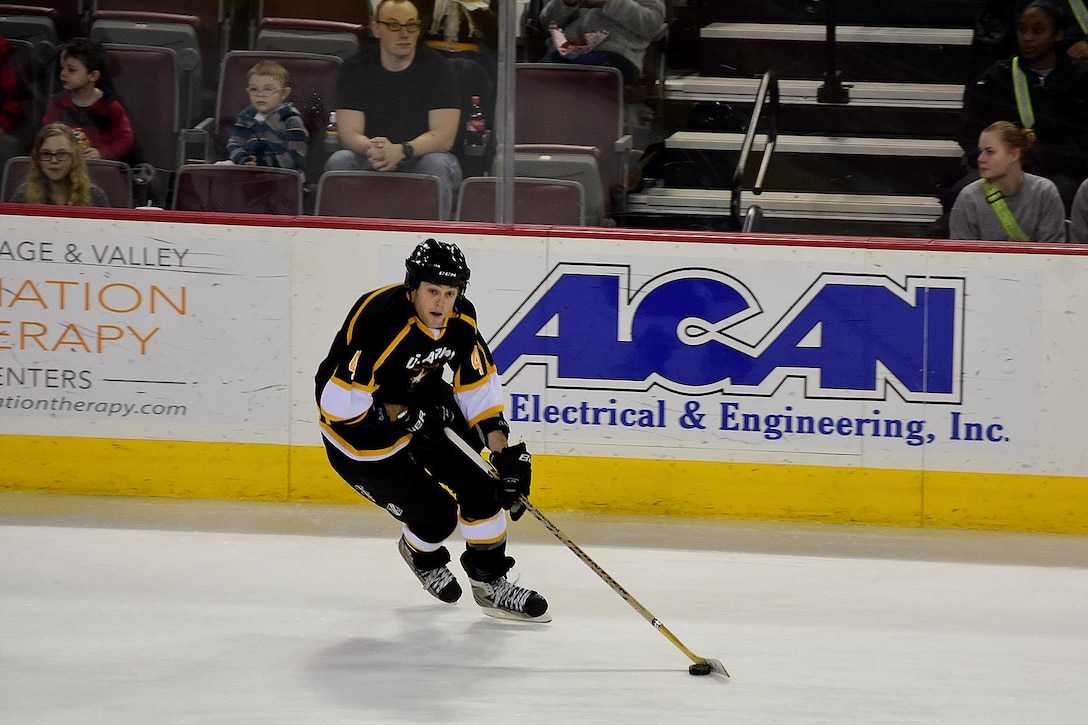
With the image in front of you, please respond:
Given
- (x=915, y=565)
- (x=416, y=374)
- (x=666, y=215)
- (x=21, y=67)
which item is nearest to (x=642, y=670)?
(x=416, y=374)

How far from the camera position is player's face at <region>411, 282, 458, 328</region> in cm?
352

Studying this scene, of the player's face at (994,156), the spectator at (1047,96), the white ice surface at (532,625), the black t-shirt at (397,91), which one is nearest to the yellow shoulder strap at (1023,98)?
the spectator at (1047,96)

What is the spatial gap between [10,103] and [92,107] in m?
0.32

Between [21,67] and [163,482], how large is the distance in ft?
5.59

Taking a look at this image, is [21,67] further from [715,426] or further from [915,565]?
[915,565]

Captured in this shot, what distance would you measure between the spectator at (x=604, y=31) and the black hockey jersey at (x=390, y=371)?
1.66 metres

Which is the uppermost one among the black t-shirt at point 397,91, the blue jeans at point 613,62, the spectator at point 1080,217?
the blue jeans at point 613,62

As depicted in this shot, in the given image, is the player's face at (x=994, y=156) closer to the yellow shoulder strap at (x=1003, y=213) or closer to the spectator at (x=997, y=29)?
the yellow shoulder strap at (x=1003, y=213)

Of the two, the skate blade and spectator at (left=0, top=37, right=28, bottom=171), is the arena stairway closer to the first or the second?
the skate blade

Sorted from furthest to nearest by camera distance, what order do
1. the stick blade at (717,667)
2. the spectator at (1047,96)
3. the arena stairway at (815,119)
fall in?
the arena stairway at (815,119) < the spectator at (1047,96) < the stick blade at (717,667)

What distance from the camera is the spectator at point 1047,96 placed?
484 cm

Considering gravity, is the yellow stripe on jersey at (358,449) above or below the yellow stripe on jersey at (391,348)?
below

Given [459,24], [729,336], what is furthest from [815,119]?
[459,24]

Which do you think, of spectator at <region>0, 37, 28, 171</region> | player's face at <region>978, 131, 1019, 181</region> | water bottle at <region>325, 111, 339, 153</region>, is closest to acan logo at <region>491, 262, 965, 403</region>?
player's face at <region>978, 131, 1019, 181</region>
